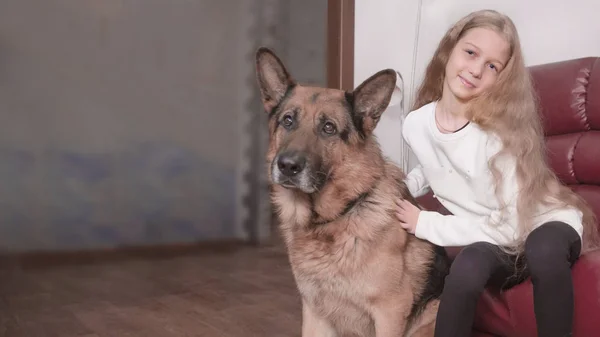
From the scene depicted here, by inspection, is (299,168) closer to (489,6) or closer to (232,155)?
(489,6)

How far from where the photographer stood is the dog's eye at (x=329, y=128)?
1661mm

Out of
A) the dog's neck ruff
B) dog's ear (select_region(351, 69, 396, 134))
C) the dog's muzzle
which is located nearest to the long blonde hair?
dog's ear (select_region(351, 69, 396, 134))

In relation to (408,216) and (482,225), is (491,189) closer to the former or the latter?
(482,225)

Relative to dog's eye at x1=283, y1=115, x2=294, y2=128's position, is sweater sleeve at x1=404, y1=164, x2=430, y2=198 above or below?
below

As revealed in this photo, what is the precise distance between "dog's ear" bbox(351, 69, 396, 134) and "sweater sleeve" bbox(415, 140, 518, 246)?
0.32 m

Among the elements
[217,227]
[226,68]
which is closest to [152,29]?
[226,68]

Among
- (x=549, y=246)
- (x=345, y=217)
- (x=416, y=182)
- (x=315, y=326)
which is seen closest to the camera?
(x=549, y=246)

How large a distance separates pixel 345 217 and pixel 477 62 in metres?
0.61

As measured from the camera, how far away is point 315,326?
175 cm

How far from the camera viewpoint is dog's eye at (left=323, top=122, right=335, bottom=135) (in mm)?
1661

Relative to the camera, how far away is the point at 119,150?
376 cm

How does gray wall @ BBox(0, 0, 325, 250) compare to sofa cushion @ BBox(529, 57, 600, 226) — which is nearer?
sofa cushion @ BBox(529, 57, 600, 226)

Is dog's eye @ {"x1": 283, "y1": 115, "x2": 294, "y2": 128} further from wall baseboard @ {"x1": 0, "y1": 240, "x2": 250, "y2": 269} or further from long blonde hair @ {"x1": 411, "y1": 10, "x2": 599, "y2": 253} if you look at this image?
wall baseboard @ {"x1": 0, "y1": 240, "x2": 250, "y2": 269}

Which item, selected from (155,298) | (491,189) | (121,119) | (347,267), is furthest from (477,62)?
(121,119)
